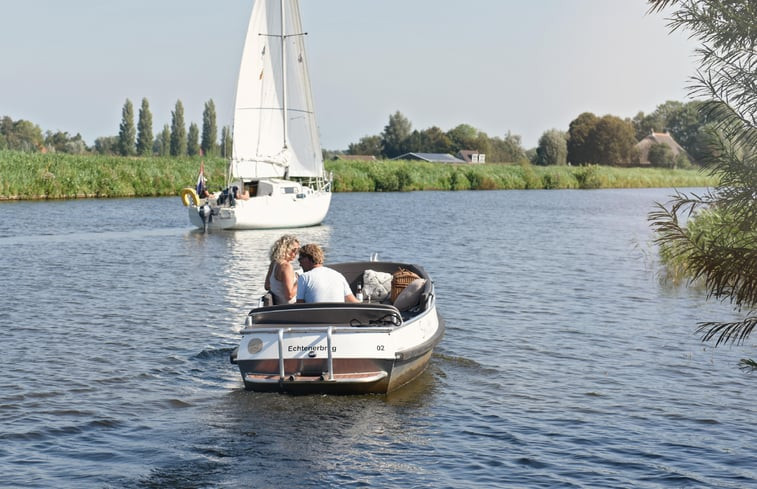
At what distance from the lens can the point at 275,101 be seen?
40438 mm

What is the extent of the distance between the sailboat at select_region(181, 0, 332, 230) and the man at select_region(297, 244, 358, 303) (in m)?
25.9

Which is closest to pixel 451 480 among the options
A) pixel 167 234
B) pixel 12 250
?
pixel 12 250

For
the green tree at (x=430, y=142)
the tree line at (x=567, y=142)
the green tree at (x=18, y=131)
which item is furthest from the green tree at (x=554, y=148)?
the green tree at (x=18, y=131)

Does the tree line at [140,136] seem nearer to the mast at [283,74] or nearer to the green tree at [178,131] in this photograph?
the green tree at [178,131]

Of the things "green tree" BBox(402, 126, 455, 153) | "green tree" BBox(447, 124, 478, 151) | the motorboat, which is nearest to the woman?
the motorboat

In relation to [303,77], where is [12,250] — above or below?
below

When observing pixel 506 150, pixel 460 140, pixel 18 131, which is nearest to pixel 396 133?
pixel 460 140

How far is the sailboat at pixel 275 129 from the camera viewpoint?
3825 centimetres

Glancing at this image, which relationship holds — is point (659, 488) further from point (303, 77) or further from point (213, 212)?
point (303, 77)

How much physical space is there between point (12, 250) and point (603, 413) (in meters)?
23.1

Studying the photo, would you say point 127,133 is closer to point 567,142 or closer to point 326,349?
point 567,142

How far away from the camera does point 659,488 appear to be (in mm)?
8484

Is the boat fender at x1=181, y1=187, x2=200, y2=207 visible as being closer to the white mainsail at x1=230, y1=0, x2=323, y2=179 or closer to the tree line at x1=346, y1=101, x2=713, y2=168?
the white mainsail at x1=230, y1=0, x2=323, y2=179

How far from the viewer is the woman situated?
39.0ft
